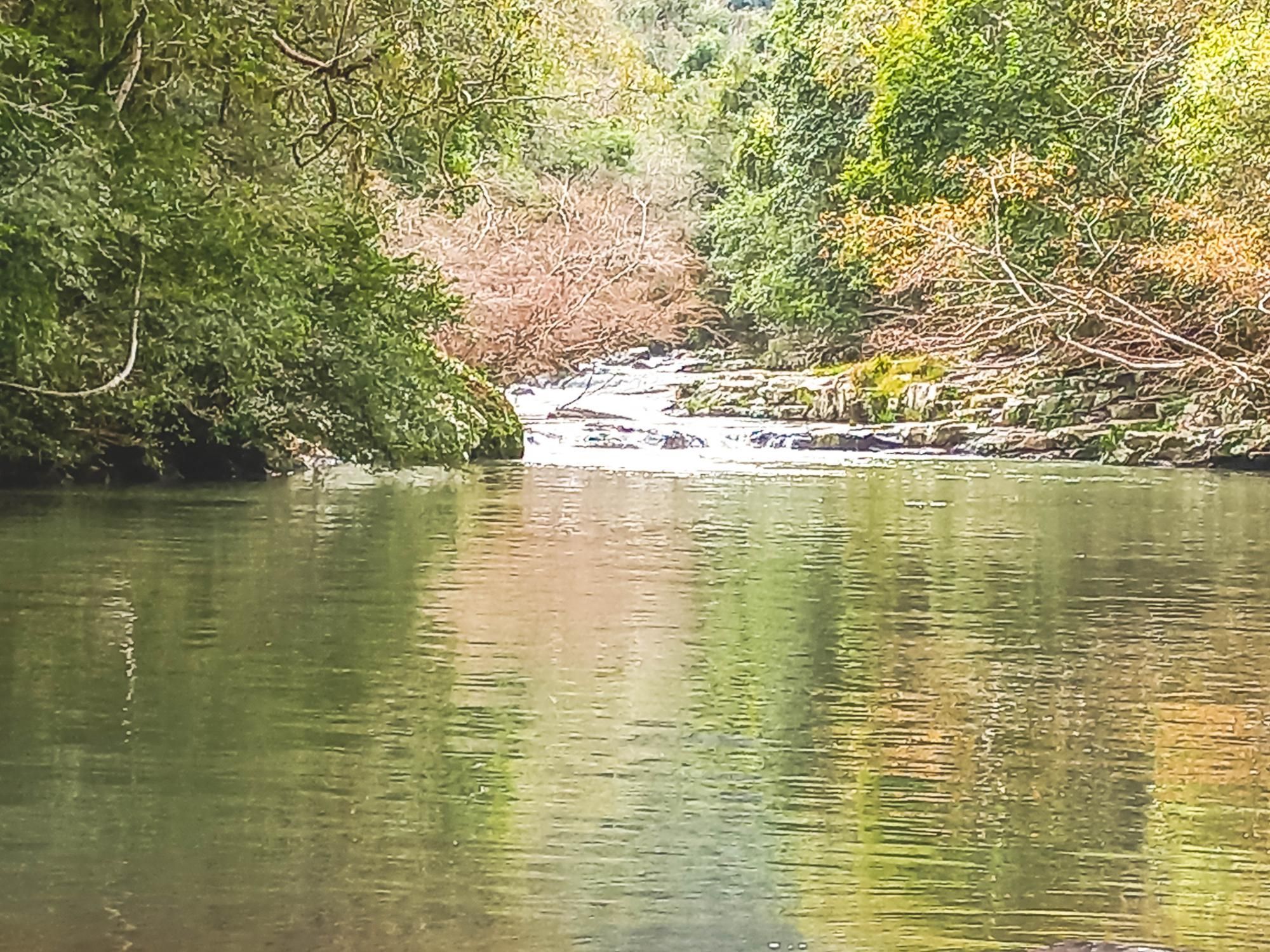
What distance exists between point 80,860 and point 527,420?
107 ft

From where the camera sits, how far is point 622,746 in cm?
685

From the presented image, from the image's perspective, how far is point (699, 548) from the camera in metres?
14.3

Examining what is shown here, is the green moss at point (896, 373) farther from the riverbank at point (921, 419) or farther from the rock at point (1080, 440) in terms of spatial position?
the rock at point (1080, 440)

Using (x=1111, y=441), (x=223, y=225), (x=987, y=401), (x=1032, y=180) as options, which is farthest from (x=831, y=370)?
(x=223, y=225)

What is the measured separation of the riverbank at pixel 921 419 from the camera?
29.5 m

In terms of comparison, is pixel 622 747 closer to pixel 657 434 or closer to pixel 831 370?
pixel 657 434

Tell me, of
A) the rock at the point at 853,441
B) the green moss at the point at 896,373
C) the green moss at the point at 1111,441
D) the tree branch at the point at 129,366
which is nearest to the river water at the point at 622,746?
the tree branch at the point at 129,366

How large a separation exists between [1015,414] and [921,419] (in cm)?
178

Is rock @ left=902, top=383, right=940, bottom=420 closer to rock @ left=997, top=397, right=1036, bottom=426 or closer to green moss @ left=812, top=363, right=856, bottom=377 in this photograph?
rock @ left=997, top=397, right=1036, bottom=426

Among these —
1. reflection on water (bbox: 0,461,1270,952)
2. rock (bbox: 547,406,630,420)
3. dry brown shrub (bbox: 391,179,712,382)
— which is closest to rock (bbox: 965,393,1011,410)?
rock (bbox: 547,406,630,420)

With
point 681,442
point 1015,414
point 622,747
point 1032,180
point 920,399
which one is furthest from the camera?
point 920,399

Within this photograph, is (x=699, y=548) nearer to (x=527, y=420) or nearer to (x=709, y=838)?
(x=709, y=838)

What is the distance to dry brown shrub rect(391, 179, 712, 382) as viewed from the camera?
3130 centimetres

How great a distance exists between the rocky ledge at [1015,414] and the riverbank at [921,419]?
3cm
